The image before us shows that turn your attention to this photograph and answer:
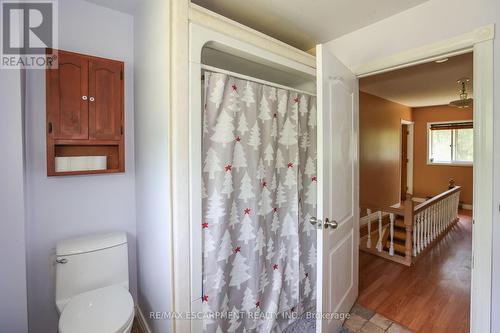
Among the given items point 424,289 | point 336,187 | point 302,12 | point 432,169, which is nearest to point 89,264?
point 336,187

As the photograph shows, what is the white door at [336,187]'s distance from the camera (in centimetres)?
144

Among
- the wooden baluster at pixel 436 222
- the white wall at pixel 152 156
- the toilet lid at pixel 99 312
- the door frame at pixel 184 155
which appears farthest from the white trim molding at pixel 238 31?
the wooden baluster at pixel 436 222

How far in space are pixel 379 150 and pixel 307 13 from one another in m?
3.35

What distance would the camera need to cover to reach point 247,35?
1.50 metres

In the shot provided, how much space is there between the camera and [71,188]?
169cm

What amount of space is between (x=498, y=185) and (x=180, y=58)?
1894mm

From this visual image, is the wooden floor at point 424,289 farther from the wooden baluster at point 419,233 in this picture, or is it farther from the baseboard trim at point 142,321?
the baseboard trim at point 142,321

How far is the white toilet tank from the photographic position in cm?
150

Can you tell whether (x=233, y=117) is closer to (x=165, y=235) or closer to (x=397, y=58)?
(x=165, y=235)

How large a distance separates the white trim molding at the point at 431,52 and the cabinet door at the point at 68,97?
6.79ft

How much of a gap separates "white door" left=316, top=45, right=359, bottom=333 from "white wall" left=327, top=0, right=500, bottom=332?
0.27 meters

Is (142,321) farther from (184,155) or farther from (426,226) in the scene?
(426,226)

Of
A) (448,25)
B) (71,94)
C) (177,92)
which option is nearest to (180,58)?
(177,92)

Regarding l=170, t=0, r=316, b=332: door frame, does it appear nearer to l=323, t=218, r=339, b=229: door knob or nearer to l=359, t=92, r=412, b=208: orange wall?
l=323, t=218, r=339, b=229: door knob
